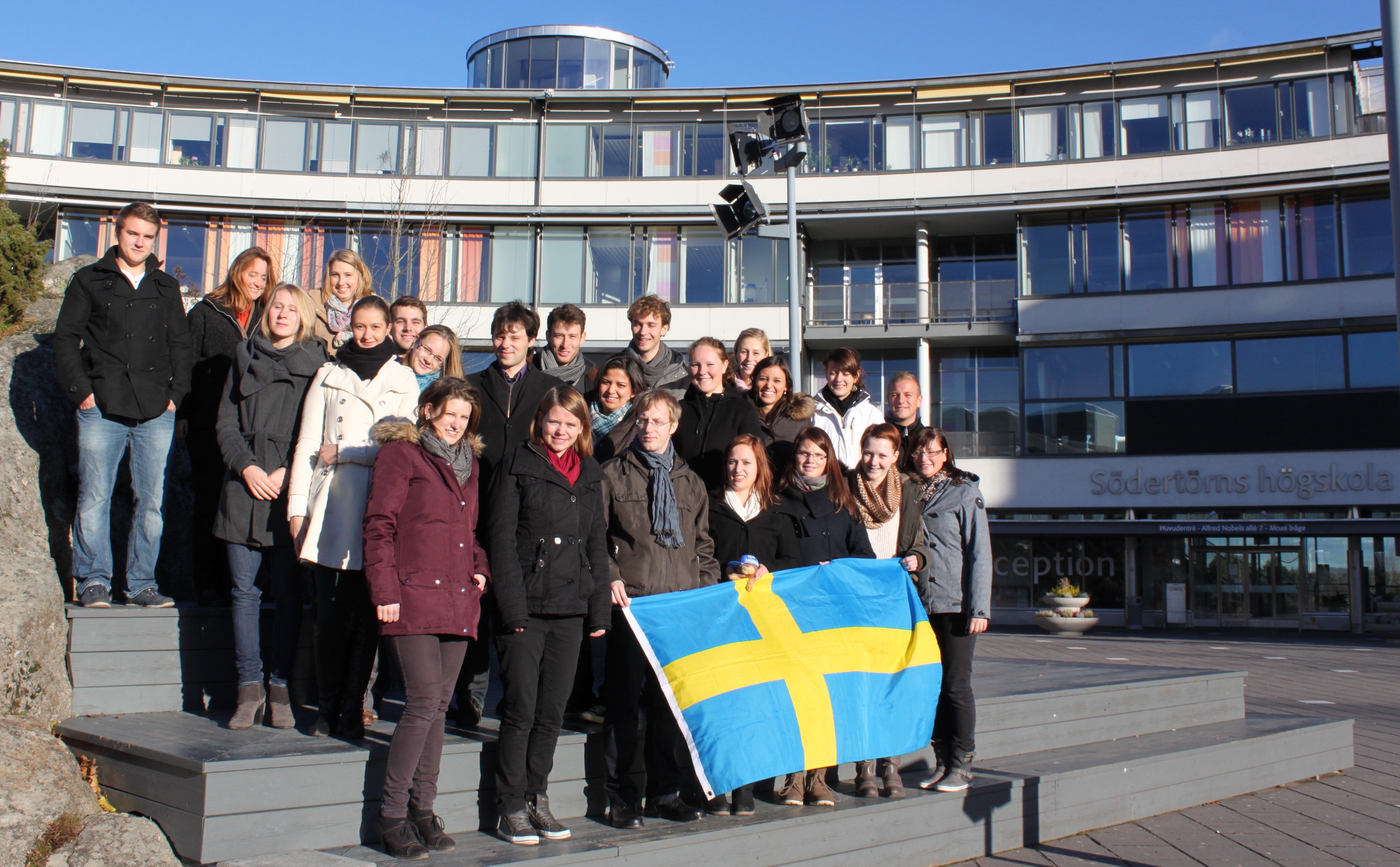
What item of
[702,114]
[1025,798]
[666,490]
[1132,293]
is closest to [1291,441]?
[1132,293]

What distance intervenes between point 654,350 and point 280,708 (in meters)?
3.03

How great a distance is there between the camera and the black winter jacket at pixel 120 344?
5938 millimetres

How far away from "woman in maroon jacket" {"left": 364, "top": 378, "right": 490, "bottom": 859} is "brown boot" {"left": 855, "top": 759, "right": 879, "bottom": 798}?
2.43 meters

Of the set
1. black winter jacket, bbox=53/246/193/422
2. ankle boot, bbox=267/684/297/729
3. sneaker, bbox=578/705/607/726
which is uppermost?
black winter jacket, bbox=53/246/193/422

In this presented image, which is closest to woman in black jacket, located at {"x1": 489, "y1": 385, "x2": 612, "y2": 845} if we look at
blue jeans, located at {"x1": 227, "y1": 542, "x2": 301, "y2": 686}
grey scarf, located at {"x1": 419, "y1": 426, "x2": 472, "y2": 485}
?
grey scarf, located at {"x1": 419, "y1": 426, "x2": 472, "y2": 485}

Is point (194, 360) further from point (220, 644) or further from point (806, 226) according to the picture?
point (806, 226)

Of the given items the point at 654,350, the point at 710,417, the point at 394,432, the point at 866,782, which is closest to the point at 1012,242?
the point at 654,350

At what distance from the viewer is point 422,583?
15.9ft

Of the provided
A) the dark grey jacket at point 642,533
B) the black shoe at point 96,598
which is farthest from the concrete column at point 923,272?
the black shoe at point 96,598

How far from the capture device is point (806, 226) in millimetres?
31891

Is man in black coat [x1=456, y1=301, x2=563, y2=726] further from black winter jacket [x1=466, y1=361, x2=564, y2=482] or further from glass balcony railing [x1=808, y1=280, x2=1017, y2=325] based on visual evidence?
glass balcony railing [x1=808, y1=280, x2=1017, y2=325]

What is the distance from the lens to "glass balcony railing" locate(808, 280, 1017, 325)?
31516mm

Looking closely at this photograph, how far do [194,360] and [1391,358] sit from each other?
29560mm

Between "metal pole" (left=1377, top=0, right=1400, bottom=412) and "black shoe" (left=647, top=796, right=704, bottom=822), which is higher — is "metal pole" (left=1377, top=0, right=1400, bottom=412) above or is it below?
above
